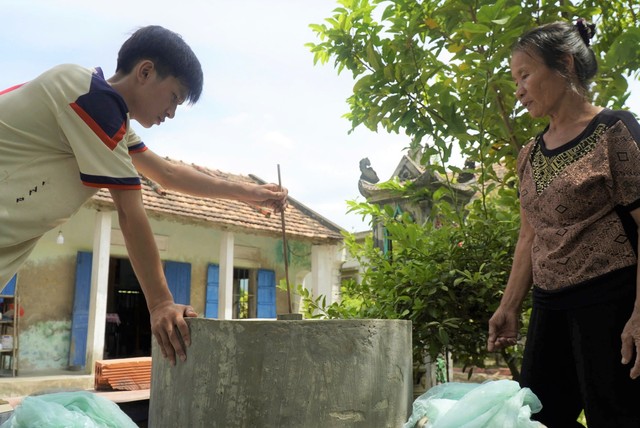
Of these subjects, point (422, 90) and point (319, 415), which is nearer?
point (319, 415)

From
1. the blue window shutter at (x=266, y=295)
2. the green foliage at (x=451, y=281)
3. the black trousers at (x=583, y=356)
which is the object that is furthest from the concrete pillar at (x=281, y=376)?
the blue window shutter at (x=266, y=295)

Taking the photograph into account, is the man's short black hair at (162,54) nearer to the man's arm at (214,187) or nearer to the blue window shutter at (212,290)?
the man's arm at (214,187)

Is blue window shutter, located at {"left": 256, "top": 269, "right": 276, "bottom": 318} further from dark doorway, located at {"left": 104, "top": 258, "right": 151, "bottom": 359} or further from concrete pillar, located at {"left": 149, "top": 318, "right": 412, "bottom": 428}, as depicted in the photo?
concrete pillar, located at {"left": 149, "top": 318, "right": 412, "bottom": 428}

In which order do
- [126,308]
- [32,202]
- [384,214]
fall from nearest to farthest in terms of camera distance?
[32,202] → [384,214] → [126,308]

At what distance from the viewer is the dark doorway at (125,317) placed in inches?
405

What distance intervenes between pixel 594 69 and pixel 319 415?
5.19ft

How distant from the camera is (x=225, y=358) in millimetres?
1978

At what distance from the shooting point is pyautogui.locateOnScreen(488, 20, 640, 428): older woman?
1.73 metres

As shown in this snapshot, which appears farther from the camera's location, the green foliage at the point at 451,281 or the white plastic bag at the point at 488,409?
the green foliage at the point at 451,281

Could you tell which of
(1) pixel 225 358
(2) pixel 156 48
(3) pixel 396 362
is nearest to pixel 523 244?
(3) pixel 396 362

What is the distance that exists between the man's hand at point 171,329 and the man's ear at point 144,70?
2.71ft

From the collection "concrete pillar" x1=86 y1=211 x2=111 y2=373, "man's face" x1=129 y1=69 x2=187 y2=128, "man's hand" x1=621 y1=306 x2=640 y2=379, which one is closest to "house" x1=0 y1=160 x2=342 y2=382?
"concrete pillar" x1=86 y1=211 x2=111 y2=373

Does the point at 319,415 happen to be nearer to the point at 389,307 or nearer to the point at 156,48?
the point at 389,307

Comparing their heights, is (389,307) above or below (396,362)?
above
